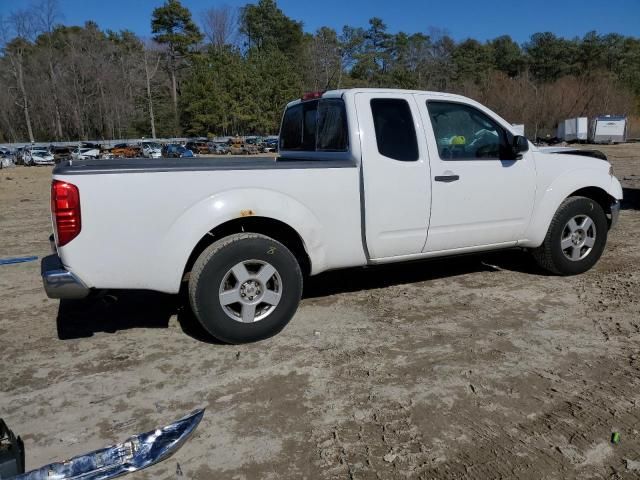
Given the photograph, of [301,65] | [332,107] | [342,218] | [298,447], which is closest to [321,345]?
[342,218]

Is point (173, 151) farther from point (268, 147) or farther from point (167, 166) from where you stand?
point (167, 166)

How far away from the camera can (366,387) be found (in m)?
3.41

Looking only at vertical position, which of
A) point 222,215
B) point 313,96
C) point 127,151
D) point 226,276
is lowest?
point 226,276

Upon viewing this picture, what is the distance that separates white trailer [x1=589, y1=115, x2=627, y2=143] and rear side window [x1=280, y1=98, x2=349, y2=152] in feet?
193

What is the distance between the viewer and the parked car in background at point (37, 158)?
46625 millimetres

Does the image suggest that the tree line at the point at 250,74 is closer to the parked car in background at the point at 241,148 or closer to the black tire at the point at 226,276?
the parked car in background at the point at 241,148

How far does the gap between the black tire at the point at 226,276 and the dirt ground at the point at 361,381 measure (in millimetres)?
147

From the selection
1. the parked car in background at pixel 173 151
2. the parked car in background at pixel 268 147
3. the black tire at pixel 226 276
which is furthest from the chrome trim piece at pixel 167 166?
the parked car in background at pixel 268 147

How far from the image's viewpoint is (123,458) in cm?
271

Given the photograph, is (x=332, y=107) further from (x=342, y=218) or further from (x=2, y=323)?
(x=2, y=323)

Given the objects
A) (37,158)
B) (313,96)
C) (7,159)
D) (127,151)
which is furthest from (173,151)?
(313,96)

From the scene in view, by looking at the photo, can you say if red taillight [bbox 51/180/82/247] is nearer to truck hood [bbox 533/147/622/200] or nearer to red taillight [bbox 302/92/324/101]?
red taillight [bbox 302/92/324/101]

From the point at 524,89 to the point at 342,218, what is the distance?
76048 mm

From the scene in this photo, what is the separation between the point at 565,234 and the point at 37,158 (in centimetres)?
4984
